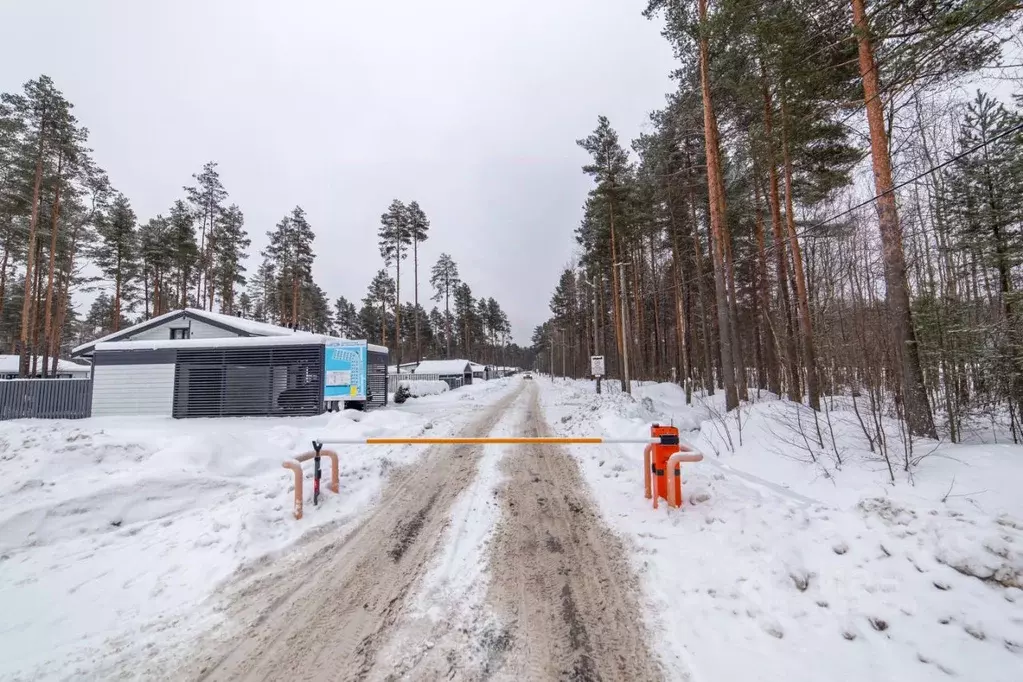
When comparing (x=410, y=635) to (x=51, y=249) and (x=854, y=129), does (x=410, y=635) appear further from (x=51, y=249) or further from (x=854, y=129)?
(x=51, y=249)

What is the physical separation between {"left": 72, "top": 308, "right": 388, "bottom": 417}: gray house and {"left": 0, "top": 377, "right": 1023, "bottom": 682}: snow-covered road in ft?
27.7

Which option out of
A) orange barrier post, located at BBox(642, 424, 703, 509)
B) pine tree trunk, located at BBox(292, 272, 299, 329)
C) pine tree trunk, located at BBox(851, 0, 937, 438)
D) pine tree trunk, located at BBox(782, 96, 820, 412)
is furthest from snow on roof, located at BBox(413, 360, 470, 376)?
pine tree trunk, located at BBox(851, 0, 937, 438)

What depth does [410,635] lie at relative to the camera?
2.86 m

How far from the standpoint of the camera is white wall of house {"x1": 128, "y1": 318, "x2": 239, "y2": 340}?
17547mm

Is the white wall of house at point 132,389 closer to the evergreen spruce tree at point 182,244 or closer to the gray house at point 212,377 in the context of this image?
the gray house at point 212,377

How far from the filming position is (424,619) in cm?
304

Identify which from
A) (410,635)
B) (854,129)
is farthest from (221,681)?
(854,129)

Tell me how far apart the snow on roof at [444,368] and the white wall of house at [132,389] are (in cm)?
2927

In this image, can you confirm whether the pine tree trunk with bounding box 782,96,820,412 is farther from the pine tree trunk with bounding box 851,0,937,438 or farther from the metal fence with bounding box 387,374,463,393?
the metal fence with bounding box 387,374,463,393

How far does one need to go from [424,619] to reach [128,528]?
4.38 m

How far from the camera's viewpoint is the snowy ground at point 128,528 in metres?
2.94

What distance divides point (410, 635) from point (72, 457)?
7818mm

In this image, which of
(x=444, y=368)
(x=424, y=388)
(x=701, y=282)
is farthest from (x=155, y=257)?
(x=701, y=282)

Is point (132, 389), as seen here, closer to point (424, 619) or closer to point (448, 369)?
point (424, 619)
